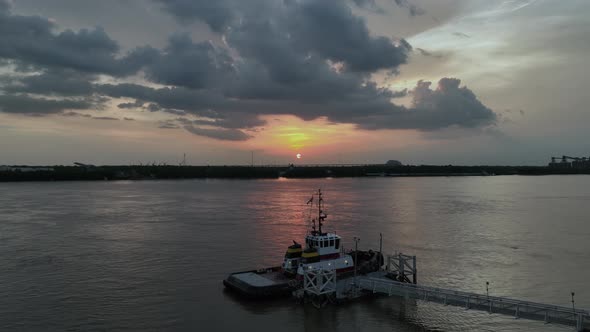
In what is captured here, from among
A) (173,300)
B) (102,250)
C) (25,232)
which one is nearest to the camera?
(173,300)

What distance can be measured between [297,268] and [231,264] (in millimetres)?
9705

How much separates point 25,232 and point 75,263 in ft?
65.2

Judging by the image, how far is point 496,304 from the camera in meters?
21.4

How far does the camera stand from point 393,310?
1012 inches

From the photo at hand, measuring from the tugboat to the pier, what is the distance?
0.80 m

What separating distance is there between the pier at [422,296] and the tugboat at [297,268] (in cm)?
80

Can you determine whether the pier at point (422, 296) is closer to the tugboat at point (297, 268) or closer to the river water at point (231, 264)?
the tugboat at point (297, 268)

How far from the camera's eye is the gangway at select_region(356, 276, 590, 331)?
19.4 meters

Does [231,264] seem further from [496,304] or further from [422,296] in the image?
[496,304]

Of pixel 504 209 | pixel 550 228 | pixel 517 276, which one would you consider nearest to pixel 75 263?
pixel 517 276

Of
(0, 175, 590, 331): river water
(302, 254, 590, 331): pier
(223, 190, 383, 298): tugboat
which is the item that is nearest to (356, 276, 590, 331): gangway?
(302, 254, 590, 331): pier

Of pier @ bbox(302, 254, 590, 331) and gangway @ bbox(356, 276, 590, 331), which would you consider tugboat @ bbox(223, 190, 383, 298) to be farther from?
Answer: gangway @ bbox(356, 276, 590, 331)

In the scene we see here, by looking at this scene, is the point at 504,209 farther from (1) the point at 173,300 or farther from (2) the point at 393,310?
(1) the point at 173,300

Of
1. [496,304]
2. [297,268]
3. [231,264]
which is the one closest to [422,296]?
[496,304]
